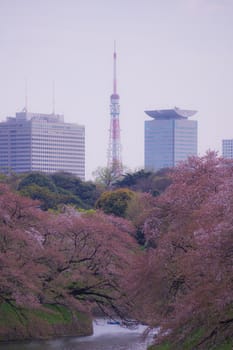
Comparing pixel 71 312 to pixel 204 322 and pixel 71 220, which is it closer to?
pixel 71 220

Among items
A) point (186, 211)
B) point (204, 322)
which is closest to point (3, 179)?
point (186, 211)

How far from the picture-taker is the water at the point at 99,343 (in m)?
34.0

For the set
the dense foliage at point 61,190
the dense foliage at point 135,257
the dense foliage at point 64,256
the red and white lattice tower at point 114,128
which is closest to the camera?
the dense foliage at point 135,257

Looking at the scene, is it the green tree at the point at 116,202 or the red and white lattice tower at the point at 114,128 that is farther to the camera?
the red and white lattice tower at the point at 114,128

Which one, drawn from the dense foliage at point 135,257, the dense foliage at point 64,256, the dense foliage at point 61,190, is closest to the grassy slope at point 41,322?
the dense foliage at point 64,256

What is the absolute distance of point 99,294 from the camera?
123ft

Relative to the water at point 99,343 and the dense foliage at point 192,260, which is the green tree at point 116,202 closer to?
the water at point 99,343

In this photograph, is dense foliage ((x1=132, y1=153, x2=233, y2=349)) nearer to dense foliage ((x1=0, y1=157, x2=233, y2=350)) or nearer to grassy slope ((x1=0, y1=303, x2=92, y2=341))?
dense foliage ((x1=0, y1=157, x2=233, y2=350))

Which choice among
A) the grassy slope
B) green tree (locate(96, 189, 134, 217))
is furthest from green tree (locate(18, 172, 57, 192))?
the grassy slope

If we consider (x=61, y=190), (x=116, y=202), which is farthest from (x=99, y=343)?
(x=61, y=190)

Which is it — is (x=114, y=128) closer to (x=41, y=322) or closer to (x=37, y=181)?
(x=37, y=181)

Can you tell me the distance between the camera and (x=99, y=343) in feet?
118

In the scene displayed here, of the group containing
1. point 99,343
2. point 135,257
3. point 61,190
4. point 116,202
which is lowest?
point 99,343

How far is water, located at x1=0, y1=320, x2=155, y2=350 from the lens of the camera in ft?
111
